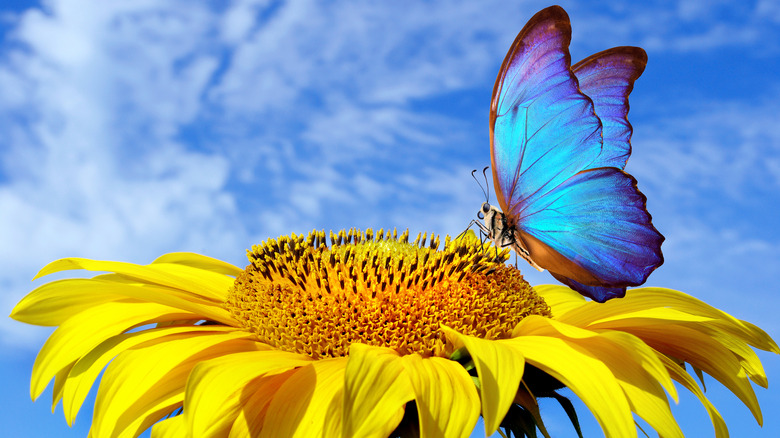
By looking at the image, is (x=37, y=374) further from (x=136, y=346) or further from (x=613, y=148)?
(x=613, y=148)

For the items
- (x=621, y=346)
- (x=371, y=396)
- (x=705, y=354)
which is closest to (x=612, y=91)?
(x=705, y=354)

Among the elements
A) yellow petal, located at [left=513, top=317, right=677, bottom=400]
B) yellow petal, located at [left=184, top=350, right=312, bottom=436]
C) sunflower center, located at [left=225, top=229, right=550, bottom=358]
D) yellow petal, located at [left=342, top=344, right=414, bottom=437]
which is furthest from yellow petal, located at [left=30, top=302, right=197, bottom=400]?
yellow petal, located at [left=513, top=317, right=677, bottom=400]

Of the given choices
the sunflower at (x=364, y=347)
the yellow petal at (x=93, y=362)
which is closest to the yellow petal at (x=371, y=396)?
the sunflower at (x=364, y=347)

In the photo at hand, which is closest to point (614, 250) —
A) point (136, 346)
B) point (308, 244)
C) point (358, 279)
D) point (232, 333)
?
A: point (358, 279)

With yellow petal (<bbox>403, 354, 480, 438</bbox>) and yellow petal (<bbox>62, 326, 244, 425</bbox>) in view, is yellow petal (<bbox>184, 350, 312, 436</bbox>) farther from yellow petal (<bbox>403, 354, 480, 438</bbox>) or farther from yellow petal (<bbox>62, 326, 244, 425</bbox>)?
yellow petal (<bbox>62, 326, 244, 425</bbox>)

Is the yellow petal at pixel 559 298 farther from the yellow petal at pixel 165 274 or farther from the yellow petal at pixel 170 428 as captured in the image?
the yellow petal at pixel 170 428
